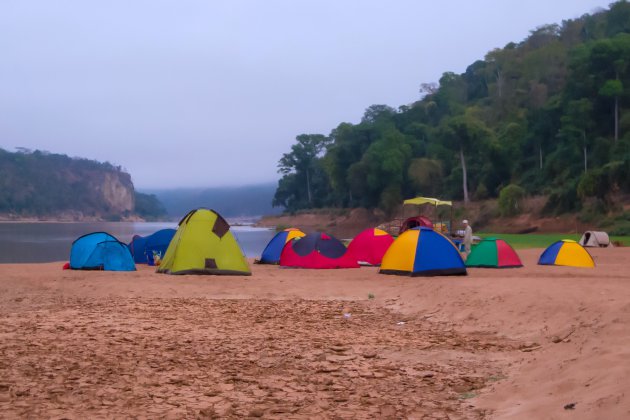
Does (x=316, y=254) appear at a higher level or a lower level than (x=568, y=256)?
higher

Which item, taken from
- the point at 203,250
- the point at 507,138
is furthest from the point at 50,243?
the point at 507,138

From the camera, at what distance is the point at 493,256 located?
1938cm

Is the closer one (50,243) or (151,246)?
(151,246)

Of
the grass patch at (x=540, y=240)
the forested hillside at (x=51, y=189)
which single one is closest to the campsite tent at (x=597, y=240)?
the grass patch at (x=540, y=240)

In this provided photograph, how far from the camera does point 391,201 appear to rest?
262 feet

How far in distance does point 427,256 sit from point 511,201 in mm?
40715

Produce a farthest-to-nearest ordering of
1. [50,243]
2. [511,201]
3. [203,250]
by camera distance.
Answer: [511,201] → [50,243] → [203,250]

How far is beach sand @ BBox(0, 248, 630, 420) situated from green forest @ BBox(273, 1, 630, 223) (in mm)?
39703

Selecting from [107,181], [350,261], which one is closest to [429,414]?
[350,261]

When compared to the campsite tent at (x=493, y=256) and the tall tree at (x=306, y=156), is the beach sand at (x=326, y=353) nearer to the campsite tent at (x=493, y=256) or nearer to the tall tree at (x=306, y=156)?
the campsite tent at (x=493, y=256)

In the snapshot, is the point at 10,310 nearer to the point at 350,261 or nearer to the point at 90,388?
the point at 90,388

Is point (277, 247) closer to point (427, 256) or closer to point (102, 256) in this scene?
point (102, 256)

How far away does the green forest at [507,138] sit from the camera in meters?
54.7

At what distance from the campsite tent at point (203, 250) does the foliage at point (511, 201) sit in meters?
40.9
